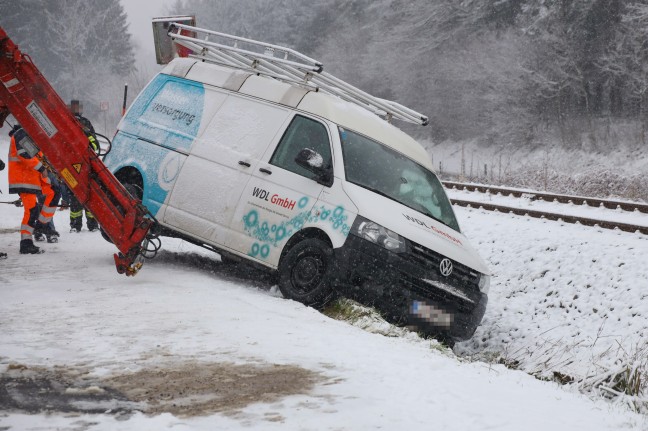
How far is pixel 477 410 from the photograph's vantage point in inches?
162

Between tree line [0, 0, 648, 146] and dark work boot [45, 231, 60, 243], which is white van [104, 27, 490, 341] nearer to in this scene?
dark work boot [45, 231, 60, 243]

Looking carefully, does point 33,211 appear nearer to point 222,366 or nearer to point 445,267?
point 445,267

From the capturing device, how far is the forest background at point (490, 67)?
28.7 meters

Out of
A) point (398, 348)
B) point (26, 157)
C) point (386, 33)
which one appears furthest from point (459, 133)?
point (398, 348)

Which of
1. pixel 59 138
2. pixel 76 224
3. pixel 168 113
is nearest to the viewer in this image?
pixel 59 138

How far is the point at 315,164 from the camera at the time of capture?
762cm

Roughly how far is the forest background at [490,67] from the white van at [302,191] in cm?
1107

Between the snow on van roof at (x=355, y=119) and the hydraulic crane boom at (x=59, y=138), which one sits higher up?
the snow on van roof at (x=355, y=119)

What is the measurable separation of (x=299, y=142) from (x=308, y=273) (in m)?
1.50

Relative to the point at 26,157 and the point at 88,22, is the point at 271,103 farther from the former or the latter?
the point at 88,22

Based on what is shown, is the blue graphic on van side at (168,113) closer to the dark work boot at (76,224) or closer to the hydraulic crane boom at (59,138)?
the hydraulic crane boom at (59,138)

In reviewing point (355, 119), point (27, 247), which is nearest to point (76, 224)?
point (27, 247)

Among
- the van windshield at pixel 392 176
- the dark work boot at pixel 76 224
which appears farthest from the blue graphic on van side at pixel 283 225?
the dark work boot at pixel 76 224

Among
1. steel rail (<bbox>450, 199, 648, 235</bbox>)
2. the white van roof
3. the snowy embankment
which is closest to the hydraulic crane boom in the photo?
the white van roof
